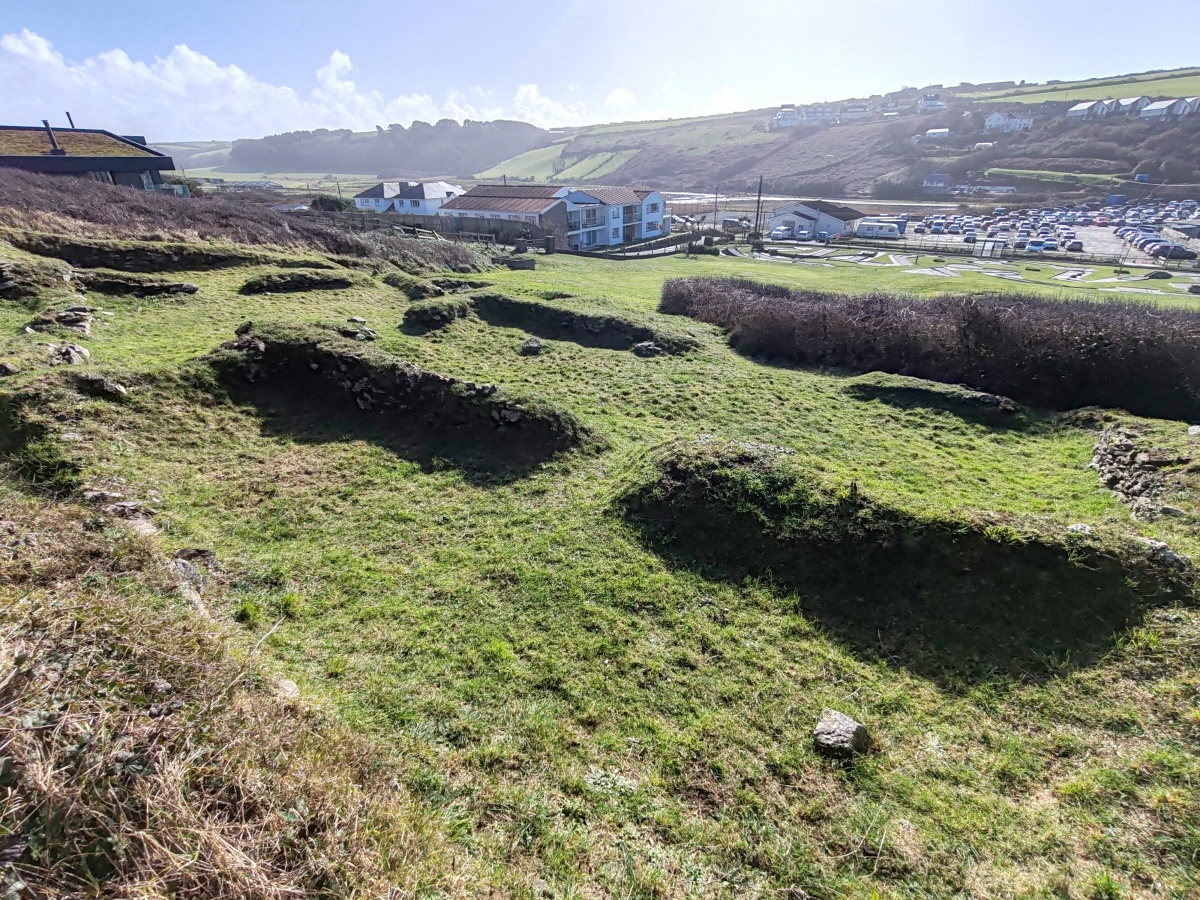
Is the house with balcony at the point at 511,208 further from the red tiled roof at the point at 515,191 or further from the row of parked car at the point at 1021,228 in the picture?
the row of parked car at the point at 1021,228

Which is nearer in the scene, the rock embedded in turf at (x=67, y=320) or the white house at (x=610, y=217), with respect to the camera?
the rock embedded in turf at (x=67, y=320)

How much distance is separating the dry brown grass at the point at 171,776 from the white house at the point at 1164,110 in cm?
18932

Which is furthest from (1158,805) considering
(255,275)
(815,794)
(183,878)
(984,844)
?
(255,275)

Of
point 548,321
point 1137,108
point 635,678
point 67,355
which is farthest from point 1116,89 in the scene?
point 67,355

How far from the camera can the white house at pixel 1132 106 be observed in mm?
128750

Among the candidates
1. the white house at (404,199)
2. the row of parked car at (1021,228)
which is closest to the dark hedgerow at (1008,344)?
→ the row of parked car at (1021,228)

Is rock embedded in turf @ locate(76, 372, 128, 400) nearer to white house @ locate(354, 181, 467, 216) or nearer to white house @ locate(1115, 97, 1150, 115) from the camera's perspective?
white house @ locate(354, 181, 467, 216)

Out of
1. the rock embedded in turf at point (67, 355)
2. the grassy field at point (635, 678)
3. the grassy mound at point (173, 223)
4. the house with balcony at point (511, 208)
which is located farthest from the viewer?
the house with balcony at point (511, 208)

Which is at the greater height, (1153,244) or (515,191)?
(515,191)

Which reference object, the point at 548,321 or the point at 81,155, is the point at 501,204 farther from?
the point at 548,321

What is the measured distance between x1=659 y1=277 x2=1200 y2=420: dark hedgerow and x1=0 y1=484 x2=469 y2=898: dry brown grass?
21.4m

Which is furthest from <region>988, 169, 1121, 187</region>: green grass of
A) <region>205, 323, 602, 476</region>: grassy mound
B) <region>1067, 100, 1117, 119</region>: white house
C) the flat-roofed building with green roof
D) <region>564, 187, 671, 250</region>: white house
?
the flat-roofed building with green roof

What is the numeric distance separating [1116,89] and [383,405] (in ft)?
768

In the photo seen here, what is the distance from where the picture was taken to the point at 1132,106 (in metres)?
129
